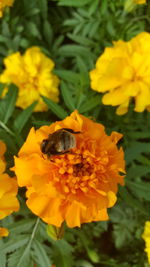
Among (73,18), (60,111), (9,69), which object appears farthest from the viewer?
(73,18)

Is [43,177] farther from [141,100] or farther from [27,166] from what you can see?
[141,100]

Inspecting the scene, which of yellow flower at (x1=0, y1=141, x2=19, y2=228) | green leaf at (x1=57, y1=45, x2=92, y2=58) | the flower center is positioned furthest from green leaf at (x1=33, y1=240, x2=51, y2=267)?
green leaf at (x1=57, y1=45, x2=92, y2=58)

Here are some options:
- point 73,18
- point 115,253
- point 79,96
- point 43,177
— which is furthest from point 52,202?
point 73,18

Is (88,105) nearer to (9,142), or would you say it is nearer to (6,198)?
(9,142)

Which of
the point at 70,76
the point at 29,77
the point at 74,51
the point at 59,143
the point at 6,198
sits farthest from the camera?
the point at 74,51

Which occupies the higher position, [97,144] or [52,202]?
[97,144]

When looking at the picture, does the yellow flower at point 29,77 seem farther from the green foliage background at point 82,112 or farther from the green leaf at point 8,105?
the green leaf at point 8,105

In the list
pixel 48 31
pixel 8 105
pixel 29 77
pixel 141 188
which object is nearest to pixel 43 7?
pixel 48 31
